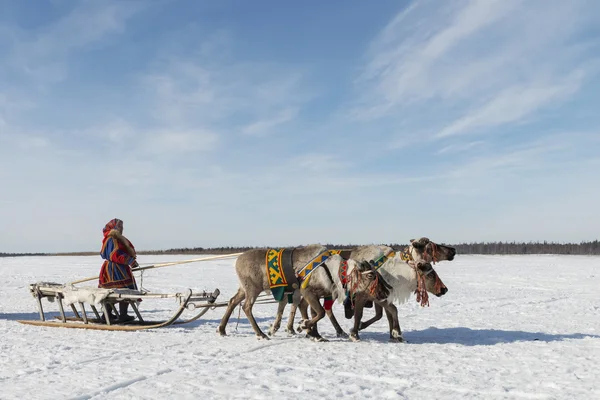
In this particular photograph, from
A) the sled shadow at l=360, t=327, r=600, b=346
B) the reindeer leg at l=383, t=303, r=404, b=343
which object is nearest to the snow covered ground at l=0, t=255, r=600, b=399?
the sled shadow at l=360, t=327, r=600, b=346

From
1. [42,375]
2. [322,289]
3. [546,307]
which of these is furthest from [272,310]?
[42,375]

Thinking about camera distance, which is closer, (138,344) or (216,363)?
(216,363)

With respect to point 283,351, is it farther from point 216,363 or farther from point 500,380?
point 500,380

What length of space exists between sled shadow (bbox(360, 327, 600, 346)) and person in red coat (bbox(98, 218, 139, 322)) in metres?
4.28

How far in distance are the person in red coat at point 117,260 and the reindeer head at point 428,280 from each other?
507cm

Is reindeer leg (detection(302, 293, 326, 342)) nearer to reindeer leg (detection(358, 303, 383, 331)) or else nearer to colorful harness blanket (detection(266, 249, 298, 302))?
colorful harness blanket (detection(266, 249, 298, 302))

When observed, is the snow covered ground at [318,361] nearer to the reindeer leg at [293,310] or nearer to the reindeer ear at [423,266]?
the reindeer leg at [293,310]

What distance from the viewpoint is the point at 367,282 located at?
25.9 feet

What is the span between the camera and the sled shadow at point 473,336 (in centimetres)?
809

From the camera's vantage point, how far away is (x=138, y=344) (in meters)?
7.80

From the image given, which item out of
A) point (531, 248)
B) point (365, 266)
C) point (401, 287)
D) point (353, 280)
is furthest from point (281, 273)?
point (531, 248)

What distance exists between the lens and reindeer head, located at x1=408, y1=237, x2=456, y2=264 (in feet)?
26.9

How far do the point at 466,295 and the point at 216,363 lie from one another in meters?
10.2

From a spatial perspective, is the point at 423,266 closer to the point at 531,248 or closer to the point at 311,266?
the point at 311,266
